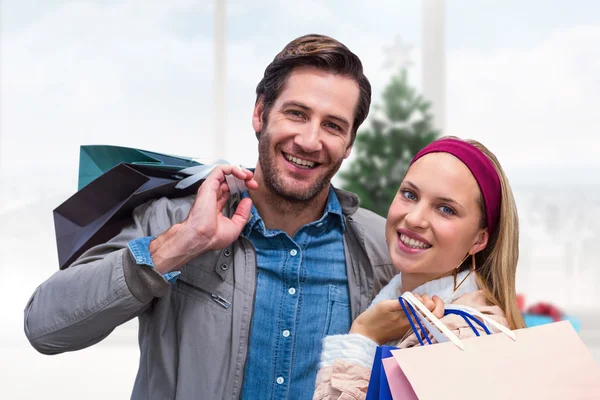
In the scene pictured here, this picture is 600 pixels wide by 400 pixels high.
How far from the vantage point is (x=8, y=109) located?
449 centimetres

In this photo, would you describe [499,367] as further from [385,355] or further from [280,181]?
[280,181]

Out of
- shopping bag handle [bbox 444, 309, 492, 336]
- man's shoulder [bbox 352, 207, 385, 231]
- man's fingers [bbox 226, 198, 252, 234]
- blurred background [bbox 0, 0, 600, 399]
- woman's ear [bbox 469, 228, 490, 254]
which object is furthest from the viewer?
blurred background [bbox 0, 0, 600, 399]

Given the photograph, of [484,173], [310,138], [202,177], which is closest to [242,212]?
[202,177]

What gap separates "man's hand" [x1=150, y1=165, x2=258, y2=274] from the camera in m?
1.41

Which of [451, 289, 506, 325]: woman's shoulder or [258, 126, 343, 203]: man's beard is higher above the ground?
[258, 126, 343, 203]: man's beard

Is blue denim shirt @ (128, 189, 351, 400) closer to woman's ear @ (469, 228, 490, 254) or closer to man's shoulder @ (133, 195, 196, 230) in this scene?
man's shoulder @ (133, 195, 196, 230)

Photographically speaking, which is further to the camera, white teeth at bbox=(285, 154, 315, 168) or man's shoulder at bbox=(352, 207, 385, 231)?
man's shoulder at bbox=(352, 207, 385, 231)

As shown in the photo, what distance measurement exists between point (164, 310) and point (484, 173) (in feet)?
2.70

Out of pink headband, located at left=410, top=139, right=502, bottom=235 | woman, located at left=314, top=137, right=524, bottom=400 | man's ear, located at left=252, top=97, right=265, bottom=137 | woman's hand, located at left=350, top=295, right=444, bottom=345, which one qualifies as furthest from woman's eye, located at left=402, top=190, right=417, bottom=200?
man's ear, located at left=252, top=97, right=265, bottom=137

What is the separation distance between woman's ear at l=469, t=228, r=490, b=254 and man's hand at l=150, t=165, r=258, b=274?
0.54m

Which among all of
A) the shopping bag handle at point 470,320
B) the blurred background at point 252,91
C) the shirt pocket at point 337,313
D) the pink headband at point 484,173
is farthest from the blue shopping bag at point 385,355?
the blurred background at point 252,91

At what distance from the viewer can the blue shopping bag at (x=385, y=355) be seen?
3.64 ft

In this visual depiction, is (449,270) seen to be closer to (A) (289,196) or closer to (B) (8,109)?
(A) (289,196)

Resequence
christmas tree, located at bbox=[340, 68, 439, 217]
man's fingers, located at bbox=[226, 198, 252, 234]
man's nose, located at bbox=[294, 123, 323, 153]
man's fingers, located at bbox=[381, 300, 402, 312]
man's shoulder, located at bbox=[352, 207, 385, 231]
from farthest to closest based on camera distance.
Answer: christmas tree, located at bbox=[340, 68, 439, 217]
man's shoulder, located at bbox=[352, 207, 385, 231]
man's nose, located at bbox=[294, 123, 323, 153]
man's fingers, located at bbox=[226, 198, 252, 234]
man's fingers, located at bbox=[381, 300, 402, 312]
